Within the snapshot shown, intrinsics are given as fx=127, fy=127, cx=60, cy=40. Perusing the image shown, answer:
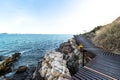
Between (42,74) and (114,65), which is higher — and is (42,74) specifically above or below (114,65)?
below

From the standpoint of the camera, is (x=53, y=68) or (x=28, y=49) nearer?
(x=53, y=68)

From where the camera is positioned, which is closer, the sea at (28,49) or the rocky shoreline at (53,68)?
the rocky shoreline at (53,68)

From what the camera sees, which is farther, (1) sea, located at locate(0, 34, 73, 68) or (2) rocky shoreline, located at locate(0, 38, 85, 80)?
(1) sea, located at locate(0, 34, 73, 68)

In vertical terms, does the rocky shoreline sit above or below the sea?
above

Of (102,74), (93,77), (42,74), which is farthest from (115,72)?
(42,74)

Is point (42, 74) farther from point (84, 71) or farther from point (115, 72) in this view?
point (115, 72)

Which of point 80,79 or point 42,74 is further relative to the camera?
point 42,74

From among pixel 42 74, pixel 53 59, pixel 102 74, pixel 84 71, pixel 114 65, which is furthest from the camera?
pixel 53 59

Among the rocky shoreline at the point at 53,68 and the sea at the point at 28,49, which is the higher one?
the rocky shoreline at the point at 53,68

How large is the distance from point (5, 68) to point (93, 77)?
16.7 m

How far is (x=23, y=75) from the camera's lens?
17359 millimetres

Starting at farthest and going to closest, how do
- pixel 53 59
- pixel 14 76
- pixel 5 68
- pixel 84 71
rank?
pixel 5 68 → pixel 14 76 → pixel 53 59 → pixel 84 71

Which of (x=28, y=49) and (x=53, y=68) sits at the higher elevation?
(x=53, y=68)

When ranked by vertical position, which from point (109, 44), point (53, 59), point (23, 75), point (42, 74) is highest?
point (109, 44)
